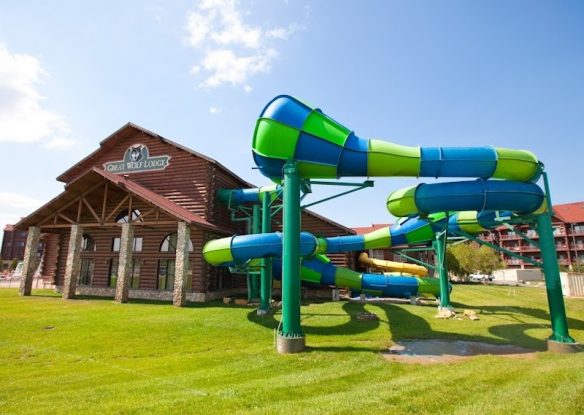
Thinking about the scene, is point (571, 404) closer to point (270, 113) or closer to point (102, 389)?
point (102, 389)

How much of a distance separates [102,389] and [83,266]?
20.0 metres

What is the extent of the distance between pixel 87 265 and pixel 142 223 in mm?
8496

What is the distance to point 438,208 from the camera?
1126 centimetres

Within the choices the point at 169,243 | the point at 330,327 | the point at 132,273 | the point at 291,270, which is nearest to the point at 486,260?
the point at 330,327

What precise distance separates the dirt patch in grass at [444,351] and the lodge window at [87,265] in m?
21.5

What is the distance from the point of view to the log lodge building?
19.1 m

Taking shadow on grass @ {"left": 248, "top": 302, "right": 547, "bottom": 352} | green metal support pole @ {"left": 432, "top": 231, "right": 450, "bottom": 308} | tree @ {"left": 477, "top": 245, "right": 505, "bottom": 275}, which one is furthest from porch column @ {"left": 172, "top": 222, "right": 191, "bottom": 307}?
tree @ {"left": 477, "top": 245, "right": 505, "bottom": 275}

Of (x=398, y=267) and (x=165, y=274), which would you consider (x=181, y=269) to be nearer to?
(x=165, y=274)

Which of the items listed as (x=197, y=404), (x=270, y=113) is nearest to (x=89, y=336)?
(x=197, y=404)

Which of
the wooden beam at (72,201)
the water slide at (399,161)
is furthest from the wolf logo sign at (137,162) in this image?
the water slide at (399,161)

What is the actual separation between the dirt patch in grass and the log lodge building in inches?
463

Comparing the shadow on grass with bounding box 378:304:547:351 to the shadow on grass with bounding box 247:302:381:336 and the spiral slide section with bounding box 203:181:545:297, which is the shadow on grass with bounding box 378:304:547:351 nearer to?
the shadow on grass with bounding box 247:302:381:336

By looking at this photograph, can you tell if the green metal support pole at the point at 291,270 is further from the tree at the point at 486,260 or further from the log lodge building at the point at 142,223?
the tree at the point at 486,260

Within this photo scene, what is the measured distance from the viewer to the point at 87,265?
23484 mm
